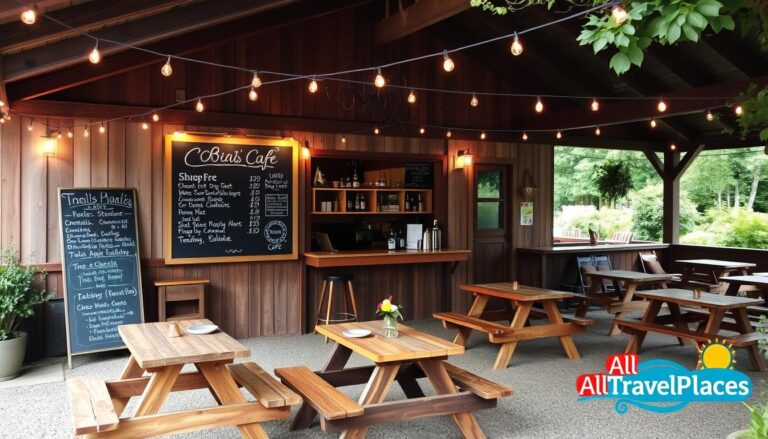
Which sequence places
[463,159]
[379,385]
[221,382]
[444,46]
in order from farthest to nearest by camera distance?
[444,46] → [463,159] → [379,385] → [221,382]

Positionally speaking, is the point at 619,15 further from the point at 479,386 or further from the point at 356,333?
the point at 356,333

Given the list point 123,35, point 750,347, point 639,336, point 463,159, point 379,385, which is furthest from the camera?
point 463,159

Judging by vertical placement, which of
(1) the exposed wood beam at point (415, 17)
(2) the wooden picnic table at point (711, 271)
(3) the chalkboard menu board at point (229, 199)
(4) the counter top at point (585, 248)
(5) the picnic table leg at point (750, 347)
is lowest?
(5) the picnic table leg at point (750, 347)

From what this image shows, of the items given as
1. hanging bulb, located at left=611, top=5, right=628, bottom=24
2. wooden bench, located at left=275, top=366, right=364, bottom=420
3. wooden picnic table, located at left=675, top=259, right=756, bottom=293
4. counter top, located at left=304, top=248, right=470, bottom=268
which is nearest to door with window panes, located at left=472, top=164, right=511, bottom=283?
counter top, located at left=304, top=248, right=470, bottom=268

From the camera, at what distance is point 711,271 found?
8.86 metres

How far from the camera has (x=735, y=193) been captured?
1741 cm

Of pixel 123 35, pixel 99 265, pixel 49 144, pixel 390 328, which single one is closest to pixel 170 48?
pixel 123 35

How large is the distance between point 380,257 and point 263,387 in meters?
3.38

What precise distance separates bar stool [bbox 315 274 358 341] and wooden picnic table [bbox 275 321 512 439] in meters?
2.40

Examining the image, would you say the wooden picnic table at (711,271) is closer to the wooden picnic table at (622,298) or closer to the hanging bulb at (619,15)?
the wooden picnic table at (622,298)

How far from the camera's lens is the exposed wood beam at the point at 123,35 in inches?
172

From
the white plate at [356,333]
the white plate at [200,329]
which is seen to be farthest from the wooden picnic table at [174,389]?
the white plate at [356,333]

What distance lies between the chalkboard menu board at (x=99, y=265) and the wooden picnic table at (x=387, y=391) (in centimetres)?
244

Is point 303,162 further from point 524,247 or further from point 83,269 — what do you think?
point 524,247
